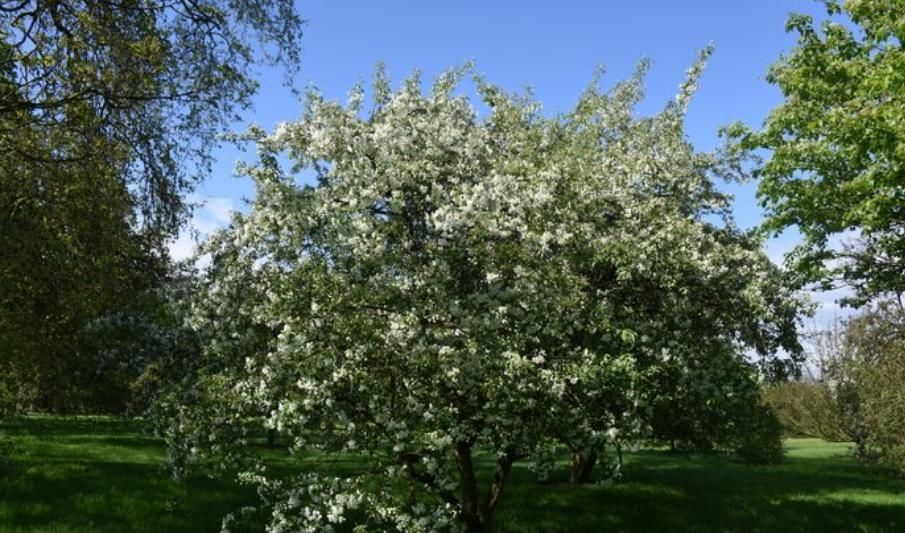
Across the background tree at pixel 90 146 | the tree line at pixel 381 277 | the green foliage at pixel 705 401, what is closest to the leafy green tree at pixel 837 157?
the tree line at pixel 381 277

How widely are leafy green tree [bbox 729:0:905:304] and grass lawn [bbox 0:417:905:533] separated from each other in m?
6.89

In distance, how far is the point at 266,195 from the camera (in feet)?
36.1

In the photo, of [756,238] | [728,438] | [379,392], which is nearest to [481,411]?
[379,392]

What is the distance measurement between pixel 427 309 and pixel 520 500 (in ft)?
32.8

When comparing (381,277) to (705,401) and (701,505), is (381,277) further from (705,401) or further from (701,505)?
(701,505)

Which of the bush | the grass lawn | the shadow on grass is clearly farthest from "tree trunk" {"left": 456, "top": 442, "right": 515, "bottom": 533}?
the bush

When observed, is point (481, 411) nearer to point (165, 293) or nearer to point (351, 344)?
point (351, 344)

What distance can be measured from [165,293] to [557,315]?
8883mm

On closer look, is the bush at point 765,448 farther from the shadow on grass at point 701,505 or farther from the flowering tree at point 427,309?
the flowering tree at point 427,309

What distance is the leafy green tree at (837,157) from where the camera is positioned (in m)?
17.5

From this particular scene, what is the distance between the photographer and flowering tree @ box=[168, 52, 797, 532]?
389 inches

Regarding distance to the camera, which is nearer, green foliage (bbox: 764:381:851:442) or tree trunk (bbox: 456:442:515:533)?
tree trunk (bbox: 456:442:515:533)

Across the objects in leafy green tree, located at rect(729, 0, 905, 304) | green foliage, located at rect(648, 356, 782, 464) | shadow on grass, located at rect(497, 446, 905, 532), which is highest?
leafy green tree, located at rect(729, 0, 905, 304)

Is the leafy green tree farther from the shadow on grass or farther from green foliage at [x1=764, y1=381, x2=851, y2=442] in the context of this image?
green foliage at [x1=764, y1=381, x2=851, y2=442]
